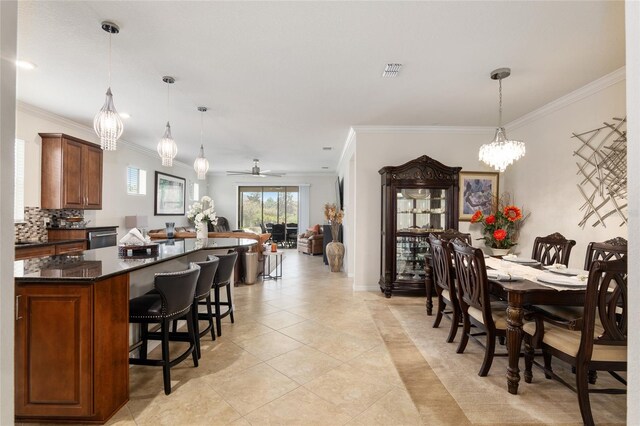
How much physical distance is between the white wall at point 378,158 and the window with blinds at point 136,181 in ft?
16.2

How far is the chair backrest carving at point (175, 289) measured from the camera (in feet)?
6.42

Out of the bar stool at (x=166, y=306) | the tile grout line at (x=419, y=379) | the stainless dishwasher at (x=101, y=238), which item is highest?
the stainless dishwasher at (x=101, y=238)

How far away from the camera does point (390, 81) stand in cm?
314

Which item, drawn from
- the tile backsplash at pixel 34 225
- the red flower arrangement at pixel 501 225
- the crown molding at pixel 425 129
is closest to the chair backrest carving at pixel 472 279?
the red flower arrangement at pixel 501 225

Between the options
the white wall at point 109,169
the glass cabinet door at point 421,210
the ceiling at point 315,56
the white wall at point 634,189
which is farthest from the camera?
the glass cabinet door at point 421,210

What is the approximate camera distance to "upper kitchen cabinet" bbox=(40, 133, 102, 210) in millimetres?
4297

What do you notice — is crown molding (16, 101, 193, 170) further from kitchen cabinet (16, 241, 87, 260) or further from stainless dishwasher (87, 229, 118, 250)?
kitchen cabinet (16, 241, 87, 260)

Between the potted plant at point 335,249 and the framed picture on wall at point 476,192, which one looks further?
the potted plant at point 335,249

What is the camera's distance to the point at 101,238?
4.85 metres

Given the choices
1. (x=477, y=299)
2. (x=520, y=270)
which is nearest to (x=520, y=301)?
(x=477, y=299)

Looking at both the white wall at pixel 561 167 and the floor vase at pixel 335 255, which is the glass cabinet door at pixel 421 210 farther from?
the floor vase at pixel 335 255

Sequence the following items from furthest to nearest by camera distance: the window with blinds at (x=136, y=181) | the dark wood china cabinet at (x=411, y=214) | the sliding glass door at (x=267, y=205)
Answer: the sliding glass door at (x=267, y=205), the window with blinds at (x=136, y=181), the dark wood china cabinet at (x=411, y=214)

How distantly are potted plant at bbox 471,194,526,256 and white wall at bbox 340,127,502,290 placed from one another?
23.3 inches

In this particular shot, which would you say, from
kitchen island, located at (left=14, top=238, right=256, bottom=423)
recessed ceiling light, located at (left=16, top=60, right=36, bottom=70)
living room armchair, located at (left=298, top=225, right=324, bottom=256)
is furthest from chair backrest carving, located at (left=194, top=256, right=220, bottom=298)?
living room armchair, located at (left=298, top=225, right=324, bottom=256)
